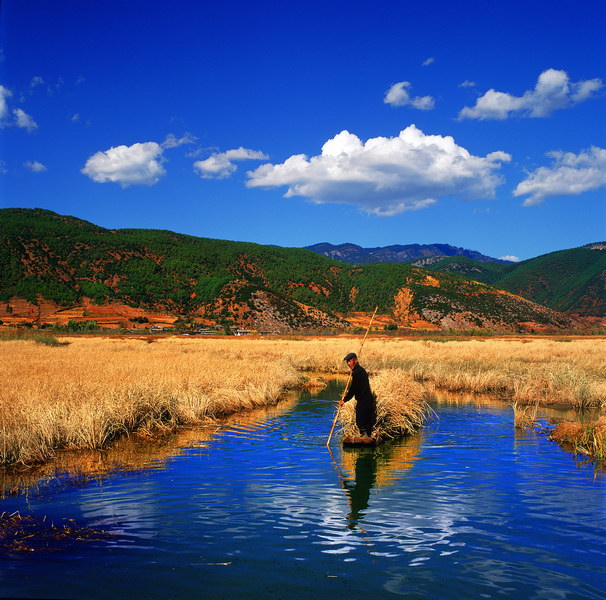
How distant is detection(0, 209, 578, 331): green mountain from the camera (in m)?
96.2

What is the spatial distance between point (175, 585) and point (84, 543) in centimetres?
163

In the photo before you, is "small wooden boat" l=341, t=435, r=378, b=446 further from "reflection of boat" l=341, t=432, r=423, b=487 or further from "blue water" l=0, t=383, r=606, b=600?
"blue water" l=0, t=383, r=606, b=600

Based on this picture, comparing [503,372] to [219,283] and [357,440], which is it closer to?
[357,440]

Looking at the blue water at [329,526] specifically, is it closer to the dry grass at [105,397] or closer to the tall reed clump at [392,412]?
the tall reed clump at [392,412]

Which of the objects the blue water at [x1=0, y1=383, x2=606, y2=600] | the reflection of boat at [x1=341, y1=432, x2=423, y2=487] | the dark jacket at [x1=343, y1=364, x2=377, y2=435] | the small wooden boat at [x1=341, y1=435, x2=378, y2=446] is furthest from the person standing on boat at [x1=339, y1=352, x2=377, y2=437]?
the blue water at [x1=0, y1=383, x2=606, y2=600]

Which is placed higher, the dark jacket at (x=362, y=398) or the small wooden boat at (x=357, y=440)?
the dark jacket at (x=362, y=398)

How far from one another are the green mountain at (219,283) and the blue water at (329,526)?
78062 mm

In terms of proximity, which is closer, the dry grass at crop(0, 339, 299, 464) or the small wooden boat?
the dry grass at crop(0, 339, 299, 464)

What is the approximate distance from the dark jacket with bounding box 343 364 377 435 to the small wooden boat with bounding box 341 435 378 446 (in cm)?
25

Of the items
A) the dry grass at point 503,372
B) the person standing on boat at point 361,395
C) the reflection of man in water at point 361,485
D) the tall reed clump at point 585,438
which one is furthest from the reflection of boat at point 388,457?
the dry grass at point 503,372

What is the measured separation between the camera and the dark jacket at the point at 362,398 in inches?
492

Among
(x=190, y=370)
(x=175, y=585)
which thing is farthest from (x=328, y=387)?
(x=175, y=585)

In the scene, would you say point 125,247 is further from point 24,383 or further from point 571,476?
point 571,476

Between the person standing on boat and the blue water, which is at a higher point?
the person standing on boat
